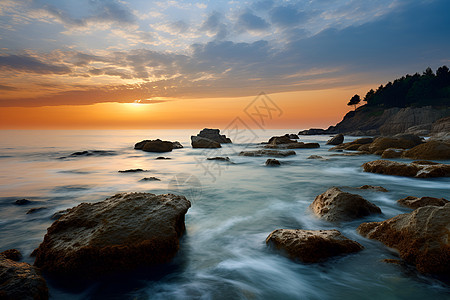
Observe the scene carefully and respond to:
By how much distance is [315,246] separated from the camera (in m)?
3.61

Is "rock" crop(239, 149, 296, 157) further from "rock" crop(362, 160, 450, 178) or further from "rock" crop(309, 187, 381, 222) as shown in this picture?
"rock" crop(309, 187, 381, 222)

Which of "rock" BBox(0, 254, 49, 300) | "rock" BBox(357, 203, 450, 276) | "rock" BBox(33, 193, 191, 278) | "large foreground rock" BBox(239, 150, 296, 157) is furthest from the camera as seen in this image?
"large foreground rock" BBox(239, 150, 296, 157)

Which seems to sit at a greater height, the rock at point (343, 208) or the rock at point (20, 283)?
the rock at point (20, 283)

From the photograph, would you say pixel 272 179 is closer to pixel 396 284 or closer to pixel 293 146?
pixel 396 284

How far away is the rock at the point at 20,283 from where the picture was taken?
231 centimetres

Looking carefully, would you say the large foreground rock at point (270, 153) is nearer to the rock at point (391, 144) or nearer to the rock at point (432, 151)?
the rock at point (391, 144)

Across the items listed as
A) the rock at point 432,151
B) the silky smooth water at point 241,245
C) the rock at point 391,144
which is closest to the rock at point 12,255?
the silky smooth water at point 241,245

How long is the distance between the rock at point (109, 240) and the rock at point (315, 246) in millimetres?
1870

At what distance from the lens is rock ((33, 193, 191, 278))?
10.5 feet

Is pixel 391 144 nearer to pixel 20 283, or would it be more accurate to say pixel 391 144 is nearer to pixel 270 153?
pixel 270 153

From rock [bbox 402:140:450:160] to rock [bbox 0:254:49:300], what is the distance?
1749cm

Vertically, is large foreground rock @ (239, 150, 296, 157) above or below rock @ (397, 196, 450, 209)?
above

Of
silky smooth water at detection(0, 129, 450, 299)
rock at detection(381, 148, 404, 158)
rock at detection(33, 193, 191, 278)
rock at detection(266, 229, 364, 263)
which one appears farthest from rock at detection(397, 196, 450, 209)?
rock at detection(381, 148, 404, 158)

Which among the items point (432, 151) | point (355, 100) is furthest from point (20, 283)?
point (355, 100)
